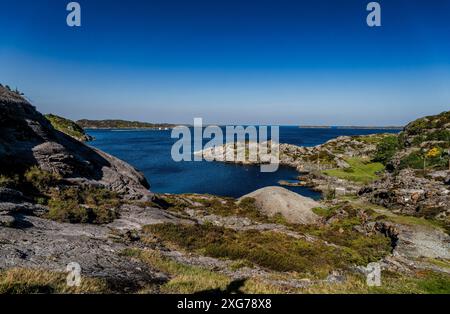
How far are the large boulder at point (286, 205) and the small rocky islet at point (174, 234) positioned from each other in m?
0.21

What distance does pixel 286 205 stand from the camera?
1838 inches

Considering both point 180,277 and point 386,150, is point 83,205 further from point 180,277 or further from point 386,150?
point 386,150

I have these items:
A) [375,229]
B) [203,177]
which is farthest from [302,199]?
[203,177]

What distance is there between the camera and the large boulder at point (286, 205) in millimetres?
45094

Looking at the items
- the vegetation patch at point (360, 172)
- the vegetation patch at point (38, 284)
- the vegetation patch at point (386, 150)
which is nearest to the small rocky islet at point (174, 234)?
the vegetation patch at point (38, 284)

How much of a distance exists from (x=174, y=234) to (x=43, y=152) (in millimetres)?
14727

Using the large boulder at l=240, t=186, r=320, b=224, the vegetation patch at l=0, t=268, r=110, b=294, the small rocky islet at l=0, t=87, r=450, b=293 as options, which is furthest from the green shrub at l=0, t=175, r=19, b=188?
the large boulder at l=240, t=186, r=320, b=224

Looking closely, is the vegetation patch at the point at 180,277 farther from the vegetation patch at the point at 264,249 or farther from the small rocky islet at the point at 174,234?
the vegetation patch at the point at 264,249

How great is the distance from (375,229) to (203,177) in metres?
69.1

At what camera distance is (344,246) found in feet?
95.1

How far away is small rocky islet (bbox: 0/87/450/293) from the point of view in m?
12.2

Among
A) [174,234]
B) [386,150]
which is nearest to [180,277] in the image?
[174,234]

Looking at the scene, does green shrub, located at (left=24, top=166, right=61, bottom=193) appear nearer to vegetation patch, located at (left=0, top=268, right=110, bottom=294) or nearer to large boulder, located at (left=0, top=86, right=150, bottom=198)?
large boulder, located at (left=0, top=86, right=150, bottom=198)

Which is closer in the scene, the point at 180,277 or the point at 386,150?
the point at 180,277
